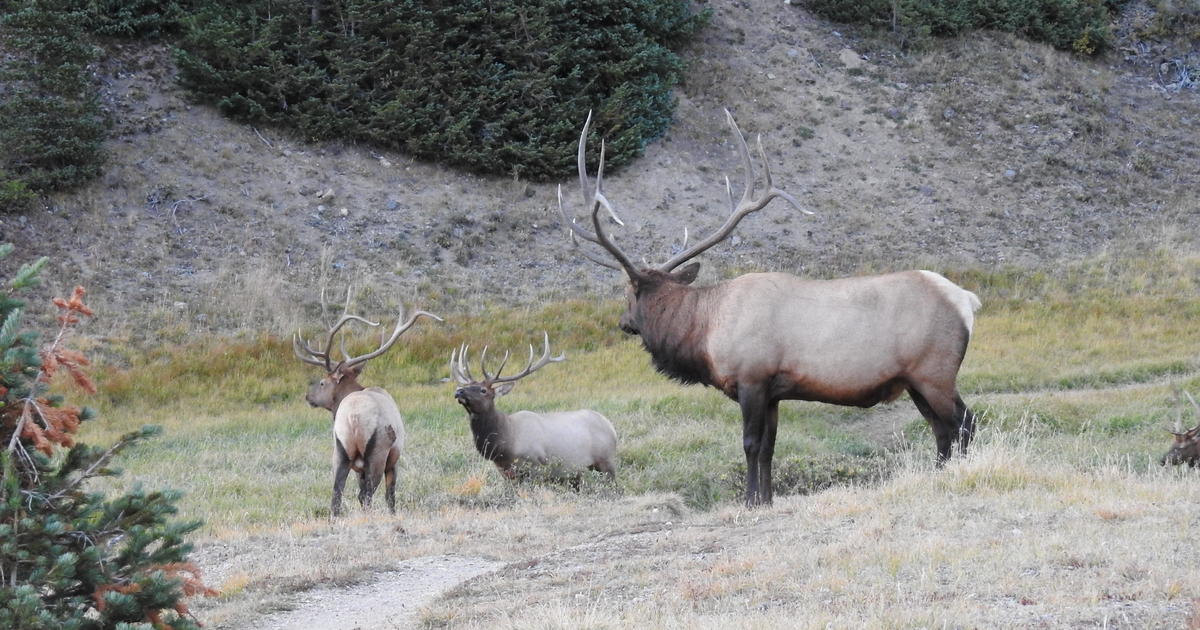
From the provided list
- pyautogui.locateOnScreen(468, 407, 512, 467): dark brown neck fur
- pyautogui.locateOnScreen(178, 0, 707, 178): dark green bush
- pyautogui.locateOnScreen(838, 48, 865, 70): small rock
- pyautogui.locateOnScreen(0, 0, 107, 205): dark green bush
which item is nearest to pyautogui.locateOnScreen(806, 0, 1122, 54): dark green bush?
pyautogui.locateOnScreen(838, 48, 865, 70): small rock

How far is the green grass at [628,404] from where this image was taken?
14086 millimetres

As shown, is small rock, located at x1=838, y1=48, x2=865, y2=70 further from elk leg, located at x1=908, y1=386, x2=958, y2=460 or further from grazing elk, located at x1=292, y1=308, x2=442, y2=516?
elk leg, located at x1=908, y1=386, x2=958, y2=460

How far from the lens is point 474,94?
30453 mm

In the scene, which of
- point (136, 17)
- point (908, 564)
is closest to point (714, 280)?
point (136, 17)

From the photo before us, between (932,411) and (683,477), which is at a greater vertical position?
(932,411)

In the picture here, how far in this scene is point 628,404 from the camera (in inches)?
739

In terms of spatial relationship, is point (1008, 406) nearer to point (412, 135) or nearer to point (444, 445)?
point (444, 445)

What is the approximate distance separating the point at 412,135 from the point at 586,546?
2214 centimetres

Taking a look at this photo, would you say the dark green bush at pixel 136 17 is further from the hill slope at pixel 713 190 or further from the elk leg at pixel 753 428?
the elk leg at pixel 753 428

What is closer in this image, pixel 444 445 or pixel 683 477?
pixel 683 477

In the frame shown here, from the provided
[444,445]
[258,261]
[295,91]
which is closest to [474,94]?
[295,91]

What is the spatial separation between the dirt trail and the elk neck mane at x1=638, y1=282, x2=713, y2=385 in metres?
2.83

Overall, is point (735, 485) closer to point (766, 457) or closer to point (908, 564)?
point (766, 457)

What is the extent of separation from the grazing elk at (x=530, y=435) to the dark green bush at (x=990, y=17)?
27.6m
